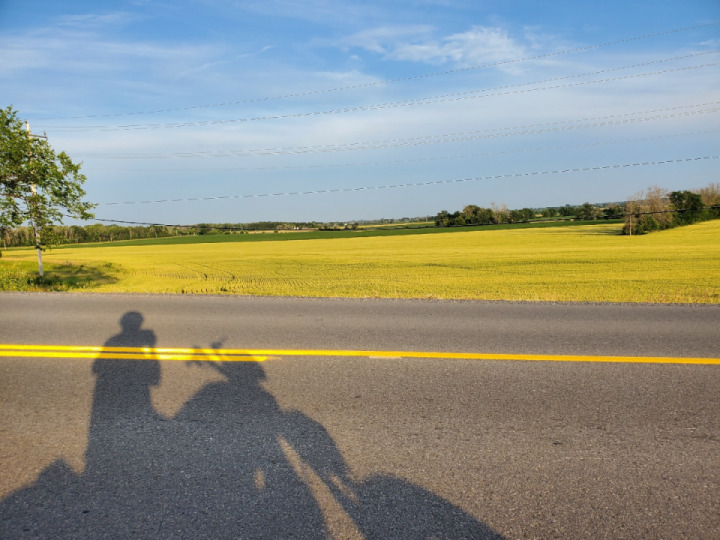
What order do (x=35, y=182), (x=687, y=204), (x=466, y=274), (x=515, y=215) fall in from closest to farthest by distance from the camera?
(x=35, y=182) < (x=466, y=274) < (x=687, y=204) < (x=515, y=215)

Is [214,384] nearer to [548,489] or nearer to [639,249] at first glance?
[548,489]

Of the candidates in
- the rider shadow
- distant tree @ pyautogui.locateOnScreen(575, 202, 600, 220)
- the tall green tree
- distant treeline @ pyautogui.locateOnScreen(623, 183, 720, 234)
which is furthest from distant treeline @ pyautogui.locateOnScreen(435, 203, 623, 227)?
the rider shadow

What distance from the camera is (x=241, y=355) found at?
5.71 metres

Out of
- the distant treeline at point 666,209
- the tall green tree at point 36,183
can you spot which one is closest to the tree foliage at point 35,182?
the tall green tree at point 36,183

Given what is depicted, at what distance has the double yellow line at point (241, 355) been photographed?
5.28 meters

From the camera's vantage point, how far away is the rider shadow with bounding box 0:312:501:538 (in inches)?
102

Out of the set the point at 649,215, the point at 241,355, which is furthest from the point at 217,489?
the point at 649,215

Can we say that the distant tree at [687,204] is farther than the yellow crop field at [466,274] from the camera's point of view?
Yes

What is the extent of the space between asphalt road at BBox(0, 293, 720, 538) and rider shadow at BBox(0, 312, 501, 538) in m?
0.01

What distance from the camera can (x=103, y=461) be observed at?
3299 millimetres

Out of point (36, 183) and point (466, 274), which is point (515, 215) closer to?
point (466, 274)

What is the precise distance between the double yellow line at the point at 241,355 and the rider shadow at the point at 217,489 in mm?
1555

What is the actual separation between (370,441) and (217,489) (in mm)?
1105

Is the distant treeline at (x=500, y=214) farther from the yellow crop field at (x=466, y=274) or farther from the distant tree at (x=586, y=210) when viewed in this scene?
the yellow crop field at (x=466, y=274)
